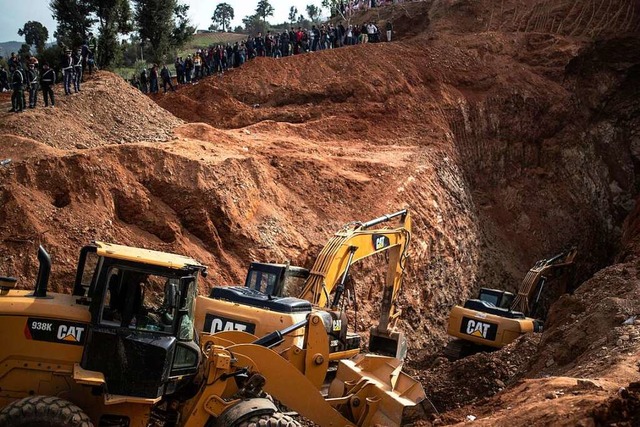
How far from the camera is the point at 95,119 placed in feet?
68.9

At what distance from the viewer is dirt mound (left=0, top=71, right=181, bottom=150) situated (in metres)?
19.1

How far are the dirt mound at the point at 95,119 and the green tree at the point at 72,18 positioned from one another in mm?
7333

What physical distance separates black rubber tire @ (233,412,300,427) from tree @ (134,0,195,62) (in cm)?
2935

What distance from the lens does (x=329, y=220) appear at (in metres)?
21.3

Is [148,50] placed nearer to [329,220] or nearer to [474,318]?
[329,220]

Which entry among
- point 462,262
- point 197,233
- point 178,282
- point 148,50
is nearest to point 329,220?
point 197,233

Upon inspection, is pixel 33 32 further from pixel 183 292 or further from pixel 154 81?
pixel 183 292

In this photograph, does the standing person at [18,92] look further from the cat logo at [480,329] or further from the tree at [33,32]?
the tree at [33,32]

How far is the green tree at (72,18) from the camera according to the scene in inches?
1190

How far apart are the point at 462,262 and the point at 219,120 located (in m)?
9.86

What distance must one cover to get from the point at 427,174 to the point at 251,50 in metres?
11.1

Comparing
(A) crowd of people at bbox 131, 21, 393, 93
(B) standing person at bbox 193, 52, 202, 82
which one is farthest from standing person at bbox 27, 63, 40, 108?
(B) standing person at bbox 193, 52, 202, 82

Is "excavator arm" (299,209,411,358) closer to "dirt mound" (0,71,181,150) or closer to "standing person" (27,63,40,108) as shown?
"dirt mound" (0,71,181,150)

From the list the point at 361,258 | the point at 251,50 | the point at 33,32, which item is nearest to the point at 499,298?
the point at 361,258
